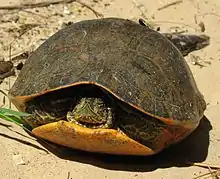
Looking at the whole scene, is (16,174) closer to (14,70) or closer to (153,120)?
(153,120)

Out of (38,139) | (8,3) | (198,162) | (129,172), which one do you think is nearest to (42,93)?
(38,139)

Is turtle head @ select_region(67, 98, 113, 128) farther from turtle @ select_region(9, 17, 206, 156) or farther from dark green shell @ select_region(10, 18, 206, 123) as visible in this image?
dark green shell @ select_region(10, 18, 206, 123)

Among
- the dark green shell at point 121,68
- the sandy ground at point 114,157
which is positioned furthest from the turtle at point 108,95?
the sandy ground at point 114,157

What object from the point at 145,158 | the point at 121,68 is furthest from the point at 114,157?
the point at 121,68

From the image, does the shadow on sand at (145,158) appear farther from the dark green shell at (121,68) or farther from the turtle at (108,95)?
the dark green shell at (121,68)

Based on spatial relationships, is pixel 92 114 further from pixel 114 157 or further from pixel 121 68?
pixel 114 157

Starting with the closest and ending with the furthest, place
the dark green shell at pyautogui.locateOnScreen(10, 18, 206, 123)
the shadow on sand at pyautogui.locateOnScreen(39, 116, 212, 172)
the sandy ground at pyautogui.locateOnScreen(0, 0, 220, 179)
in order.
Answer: the dark green shell at pyautogui.locateOnScreen(10, 18, 206, 123)
the sandy ground at pyautogui.locateOnScreen(0, 0, 220, 179)
the shadow on sand at pyautogui.locateOnScreen(39, 116, 212, 172)

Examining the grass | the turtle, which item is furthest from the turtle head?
the grass
